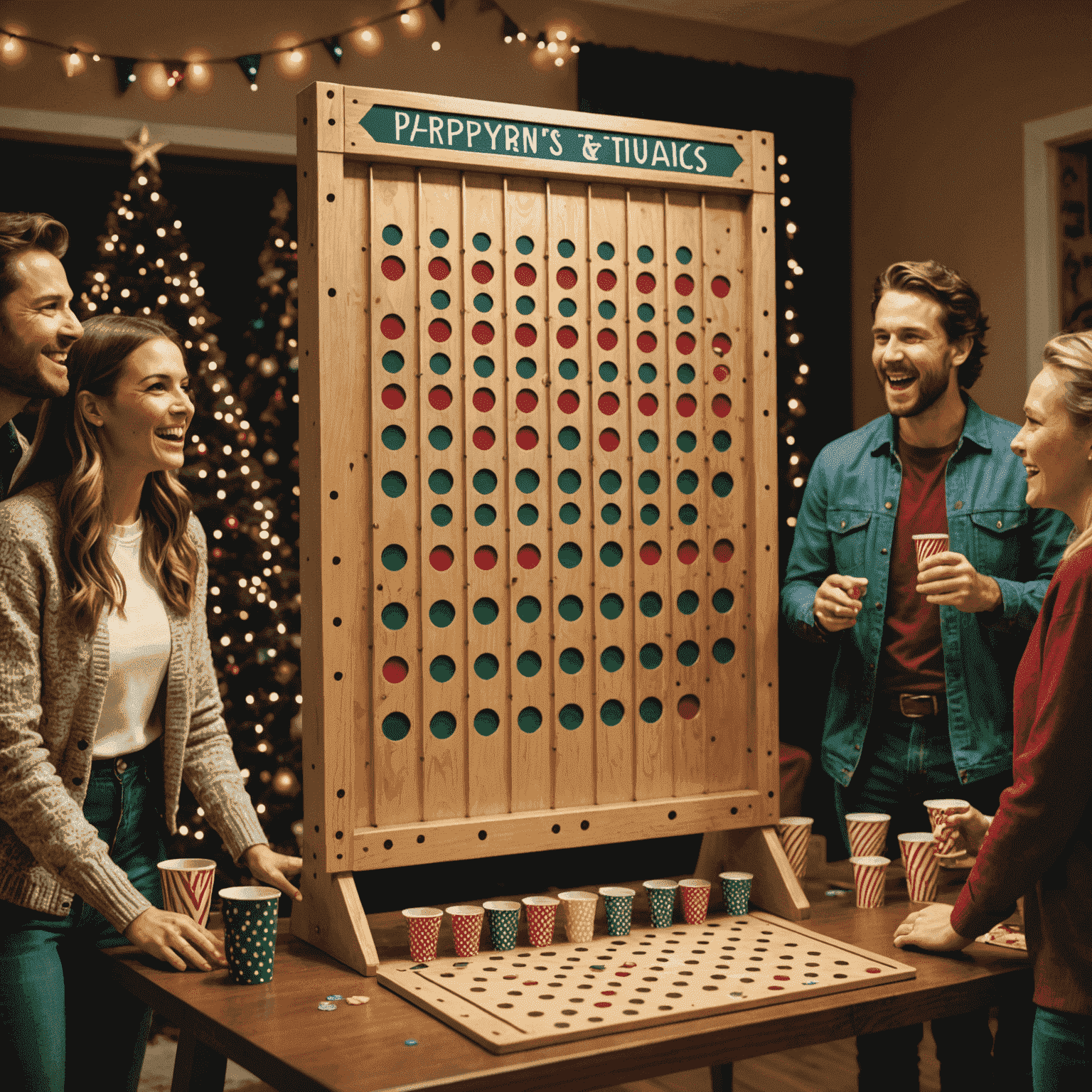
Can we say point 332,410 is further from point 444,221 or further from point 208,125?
point 208,125

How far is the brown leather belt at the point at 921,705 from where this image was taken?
2.39m

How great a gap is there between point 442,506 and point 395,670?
0.88ft

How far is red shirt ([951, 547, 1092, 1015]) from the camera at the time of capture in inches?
63.6

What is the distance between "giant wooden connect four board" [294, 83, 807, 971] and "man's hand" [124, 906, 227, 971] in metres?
0.19

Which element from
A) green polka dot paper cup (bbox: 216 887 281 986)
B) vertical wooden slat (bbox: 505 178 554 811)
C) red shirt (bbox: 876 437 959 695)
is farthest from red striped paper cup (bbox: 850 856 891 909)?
green polka dot paper cup (bbox: 216 887 281 986)

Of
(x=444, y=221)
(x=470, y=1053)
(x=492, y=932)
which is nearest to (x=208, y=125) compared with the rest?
(x=444, y=221)

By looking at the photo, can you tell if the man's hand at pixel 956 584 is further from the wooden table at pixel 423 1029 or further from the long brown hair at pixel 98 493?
the long brown hair at pixel 98 493

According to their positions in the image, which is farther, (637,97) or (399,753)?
(637,97)

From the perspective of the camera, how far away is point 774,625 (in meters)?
2.24

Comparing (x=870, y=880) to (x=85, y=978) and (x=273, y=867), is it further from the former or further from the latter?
(x=85, y=978)

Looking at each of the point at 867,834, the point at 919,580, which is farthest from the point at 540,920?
the point at 919,580

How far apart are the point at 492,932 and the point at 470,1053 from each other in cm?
41

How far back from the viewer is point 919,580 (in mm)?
2246

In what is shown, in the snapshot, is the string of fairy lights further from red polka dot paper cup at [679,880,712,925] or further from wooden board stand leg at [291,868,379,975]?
red polka dot paper cup at [679,880,712,925]
